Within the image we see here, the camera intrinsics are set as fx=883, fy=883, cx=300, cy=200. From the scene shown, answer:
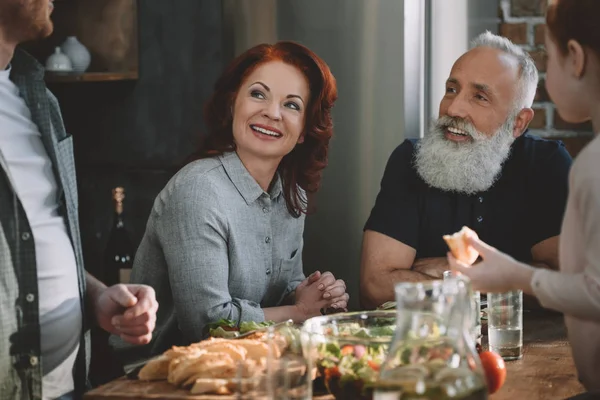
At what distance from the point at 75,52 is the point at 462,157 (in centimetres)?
150

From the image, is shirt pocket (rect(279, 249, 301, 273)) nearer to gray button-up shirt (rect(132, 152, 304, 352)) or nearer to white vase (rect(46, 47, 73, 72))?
gray button-up shirt (rect(132, 152, 304, 352))

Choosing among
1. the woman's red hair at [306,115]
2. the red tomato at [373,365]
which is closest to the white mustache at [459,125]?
the woman's red hair at [306,115]

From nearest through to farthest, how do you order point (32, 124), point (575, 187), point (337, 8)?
1. point (575, 187)
2. point (32, 124)
3. point (337, 8)

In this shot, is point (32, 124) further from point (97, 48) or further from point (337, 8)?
point (97, 48)

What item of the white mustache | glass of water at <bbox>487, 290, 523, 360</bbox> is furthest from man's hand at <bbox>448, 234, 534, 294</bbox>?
the white mustache

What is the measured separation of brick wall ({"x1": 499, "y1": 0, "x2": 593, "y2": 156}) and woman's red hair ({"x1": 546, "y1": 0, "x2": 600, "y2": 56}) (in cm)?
193

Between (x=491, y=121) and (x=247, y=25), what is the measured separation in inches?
35.4

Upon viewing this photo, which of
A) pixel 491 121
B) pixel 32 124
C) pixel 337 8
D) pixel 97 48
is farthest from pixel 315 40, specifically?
pixel 32 124

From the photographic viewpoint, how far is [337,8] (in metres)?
2.91

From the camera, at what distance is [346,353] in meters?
1.30

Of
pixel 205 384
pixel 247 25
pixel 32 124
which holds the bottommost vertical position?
pixel 205 384

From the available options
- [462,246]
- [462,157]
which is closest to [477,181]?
[462,157]

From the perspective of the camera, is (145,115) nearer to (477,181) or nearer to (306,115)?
(306,115)

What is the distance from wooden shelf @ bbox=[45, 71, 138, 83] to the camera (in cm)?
316
